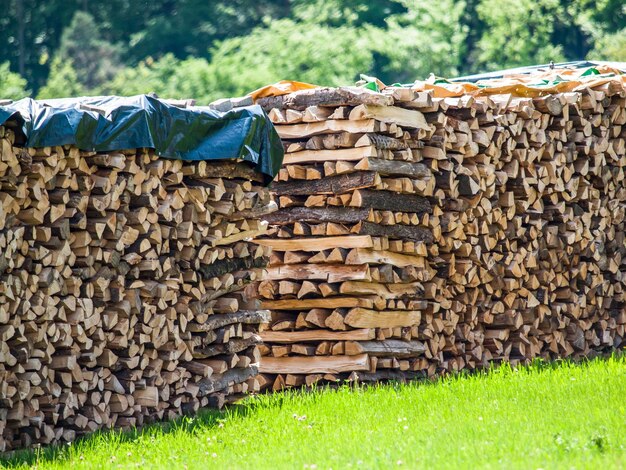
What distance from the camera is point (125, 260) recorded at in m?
8.24

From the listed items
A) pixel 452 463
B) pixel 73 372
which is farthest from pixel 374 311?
pixel 452 463

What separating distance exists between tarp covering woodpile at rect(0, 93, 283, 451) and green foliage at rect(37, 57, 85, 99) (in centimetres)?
3044

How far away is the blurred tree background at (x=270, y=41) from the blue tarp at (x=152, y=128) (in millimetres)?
21173

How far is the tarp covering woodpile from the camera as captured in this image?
7430mm

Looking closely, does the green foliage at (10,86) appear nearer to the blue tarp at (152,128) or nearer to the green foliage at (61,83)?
the green foliage at (61,83)

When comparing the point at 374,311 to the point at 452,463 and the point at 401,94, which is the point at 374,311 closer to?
the point at 401,94

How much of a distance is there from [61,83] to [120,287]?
32.8m

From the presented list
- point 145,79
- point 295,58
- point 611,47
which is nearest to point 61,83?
point 145,79

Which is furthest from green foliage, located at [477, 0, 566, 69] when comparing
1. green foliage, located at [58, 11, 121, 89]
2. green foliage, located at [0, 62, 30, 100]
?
green foliage, located at [58, 11, 121, 89]

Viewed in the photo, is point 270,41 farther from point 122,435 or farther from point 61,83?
point 122,435

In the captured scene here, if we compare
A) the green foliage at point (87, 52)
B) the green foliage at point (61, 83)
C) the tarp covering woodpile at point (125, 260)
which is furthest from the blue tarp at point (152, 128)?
the green foliage at point (87, 52)

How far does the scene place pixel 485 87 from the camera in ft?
39.0

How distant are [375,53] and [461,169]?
29.4 meters

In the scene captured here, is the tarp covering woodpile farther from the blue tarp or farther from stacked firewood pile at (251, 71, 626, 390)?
stacked firewood pile at (251, 71, 626, 390)
